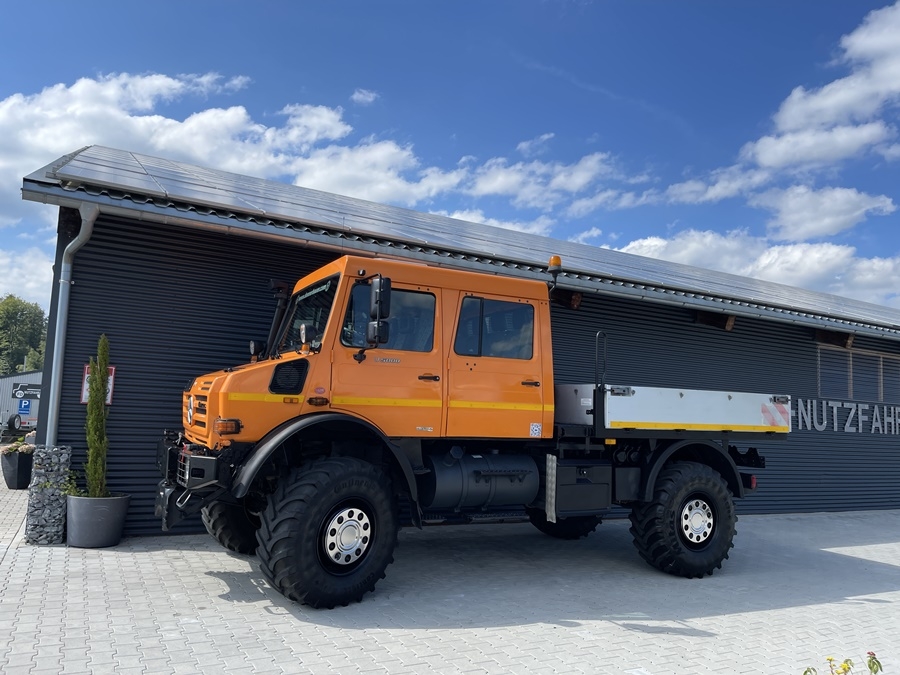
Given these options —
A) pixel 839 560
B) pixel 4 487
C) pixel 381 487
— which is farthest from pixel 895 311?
pixel 4 487

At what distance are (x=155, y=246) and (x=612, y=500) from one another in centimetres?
578

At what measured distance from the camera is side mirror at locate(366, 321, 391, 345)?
17.6 ft

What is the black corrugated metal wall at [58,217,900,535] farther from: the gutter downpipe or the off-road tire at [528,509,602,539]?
the off-road tire at [528,509,602,539]

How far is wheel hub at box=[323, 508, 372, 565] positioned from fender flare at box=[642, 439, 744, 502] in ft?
9.93

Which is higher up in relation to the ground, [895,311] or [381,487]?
[895,311]

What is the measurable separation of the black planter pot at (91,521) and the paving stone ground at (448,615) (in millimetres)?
209

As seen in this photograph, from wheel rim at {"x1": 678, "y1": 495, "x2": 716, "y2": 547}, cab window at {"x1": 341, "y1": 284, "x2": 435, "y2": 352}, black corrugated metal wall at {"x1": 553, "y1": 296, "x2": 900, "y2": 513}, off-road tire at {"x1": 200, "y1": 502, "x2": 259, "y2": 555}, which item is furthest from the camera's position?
→ black corrugated metal wall at {"x1": 553, "y1": 296, "x2": 900, "y2": 513}

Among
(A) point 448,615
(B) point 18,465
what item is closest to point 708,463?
(A) point 448,615

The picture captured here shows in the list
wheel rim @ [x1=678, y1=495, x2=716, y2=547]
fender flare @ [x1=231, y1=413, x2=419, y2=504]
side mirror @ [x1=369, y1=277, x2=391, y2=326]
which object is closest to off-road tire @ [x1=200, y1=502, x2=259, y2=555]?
fender flare @ [x1=231, y1=413, x2=419, y2=504]

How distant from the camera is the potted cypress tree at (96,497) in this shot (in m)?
6.69

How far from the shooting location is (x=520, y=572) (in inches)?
265

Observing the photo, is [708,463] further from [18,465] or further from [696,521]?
[18,465]

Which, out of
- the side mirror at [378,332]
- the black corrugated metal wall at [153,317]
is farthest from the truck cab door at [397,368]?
the black corrugated metal wall at [153,317]

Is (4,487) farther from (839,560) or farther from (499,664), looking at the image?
(839,560)
